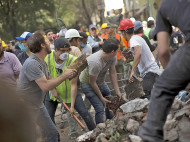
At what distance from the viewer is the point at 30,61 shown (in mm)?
5070

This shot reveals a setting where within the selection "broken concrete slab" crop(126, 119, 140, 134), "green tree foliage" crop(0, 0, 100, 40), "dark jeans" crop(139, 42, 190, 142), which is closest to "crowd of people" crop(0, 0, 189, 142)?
"dark jeans" crop(139, 42, 190, 142)

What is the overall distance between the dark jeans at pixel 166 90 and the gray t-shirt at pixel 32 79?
2.24 m

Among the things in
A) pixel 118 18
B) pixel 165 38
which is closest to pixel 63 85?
pixel 165 38

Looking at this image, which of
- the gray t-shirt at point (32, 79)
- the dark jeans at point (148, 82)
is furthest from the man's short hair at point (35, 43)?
the dark jeans at point (148, 82)

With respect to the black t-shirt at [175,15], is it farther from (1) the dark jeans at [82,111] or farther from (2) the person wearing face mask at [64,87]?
(1) the dark jeans at [82,111]

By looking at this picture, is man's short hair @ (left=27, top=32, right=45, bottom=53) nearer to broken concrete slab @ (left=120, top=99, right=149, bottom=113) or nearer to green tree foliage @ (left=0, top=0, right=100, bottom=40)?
broken concrete slab @ (left=120, top=99, right=149, bottom=113)

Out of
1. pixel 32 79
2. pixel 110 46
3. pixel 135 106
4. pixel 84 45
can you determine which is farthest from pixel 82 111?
pixel 84 45

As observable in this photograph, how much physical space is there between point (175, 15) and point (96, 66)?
3334 mm

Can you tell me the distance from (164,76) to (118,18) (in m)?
11.9

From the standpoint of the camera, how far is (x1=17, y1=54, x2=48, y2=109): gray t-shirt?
5012 millimetres

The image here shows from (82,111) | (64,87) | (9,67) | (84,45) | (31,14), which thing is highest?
(31,14)

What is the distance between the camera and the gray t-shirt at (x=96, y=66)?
6.32 meters

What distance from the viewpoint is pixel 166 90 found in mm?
3043

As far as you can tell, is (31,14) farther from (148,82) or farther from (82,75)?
(148,82)
